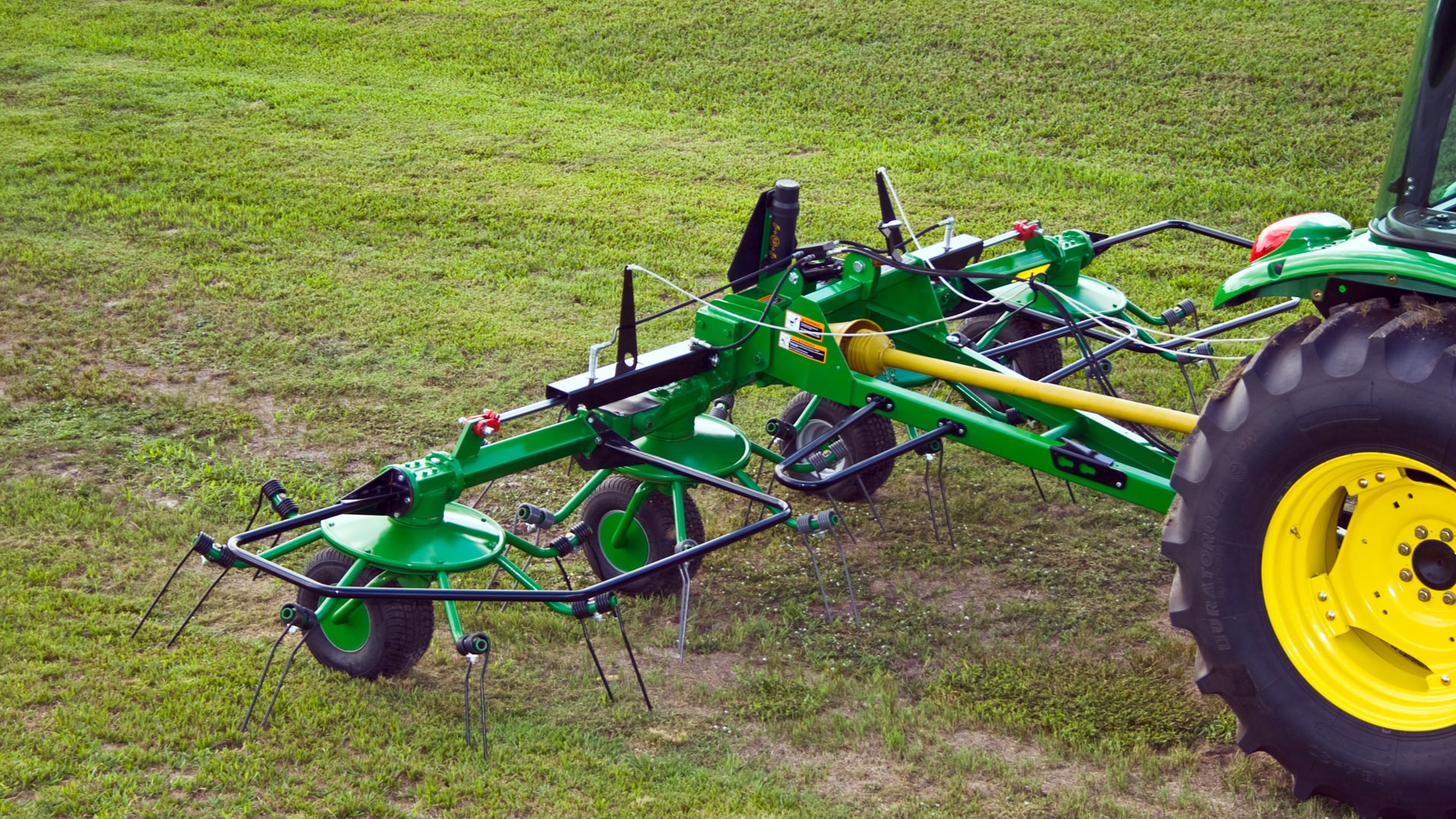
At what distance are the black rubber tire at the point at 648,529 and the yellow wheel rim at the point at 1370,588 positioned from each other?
6.71 ft

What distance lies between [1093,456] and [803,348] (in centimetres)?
119

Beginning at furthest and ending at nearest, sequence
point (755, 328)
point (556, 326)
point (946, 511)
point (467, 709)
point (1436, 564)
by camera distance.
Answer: point (556, 326) < point (946, 511) < point (755, 328) < point (467, 709) < point (1436, 564)

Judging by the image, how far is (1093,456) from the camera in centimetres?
433

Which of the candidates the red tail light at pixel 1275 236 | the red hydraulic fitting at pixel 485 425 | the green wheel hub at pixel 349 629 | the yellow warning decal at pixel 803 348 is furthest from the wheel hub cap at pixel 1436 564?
the green wheel hub at pixel 349 629

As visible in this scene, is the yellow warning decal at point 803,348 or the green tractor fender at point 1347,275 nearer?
the green tractor fender at point 1347,275

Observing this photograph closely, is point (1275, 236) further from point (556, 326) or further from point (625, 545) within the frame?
point (556, 326)

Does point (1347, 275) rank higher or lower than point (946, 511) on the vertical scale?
higher

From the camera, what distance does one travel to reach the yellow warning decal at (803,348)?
16.3 ft

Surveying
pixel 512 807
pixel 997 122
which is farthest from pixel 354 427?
pixel 997 122

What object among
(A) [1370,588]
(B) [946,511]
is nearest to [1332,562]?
(A) [1370,588]

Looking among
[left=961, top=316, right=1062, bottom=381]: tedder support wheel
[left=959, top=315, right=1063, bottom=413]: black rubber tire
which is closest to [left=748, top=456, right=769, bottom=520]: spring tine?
[left=959, top=315, right=1063, bottom=413]: black rubber tire

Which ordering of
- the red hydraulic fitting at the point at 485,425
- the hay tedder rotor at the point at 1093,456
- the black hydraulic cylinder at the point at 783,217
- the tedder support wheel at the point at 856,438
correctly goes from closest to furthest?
the hay tedder rotor at the point at 1093,456, the red hydraulic fitting at the point at 485,425, the black hydraulic cylinder at the point at 783,217, the tedder support wheel at the point at 856,438

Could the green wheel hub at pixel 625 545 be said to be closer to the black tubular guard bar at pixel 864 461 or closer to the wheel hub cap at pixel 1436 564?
the black tubular guard bar at pixel 864 461

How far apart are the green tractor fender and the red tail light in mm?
119
